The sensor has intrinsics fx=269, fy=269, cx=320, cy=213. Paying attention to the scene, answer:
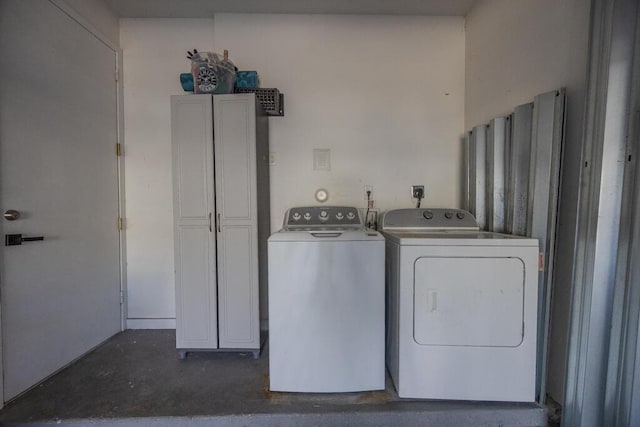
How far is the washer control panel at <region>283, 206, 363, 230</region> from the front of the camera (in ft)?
6.89

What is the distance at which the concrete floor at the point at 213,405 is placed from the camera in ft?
4.55

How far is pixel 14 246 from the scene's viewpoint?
60.5 inches

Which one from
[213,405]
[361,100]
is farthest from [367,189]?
[213,405]

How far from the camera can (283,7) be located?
2.23 meters

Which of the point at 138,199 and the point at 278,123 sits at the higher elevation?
the point at 278,123

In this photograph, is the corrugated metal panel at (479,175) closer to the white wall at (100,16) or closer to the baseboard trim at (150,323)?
the baseboard trim at (150,323)

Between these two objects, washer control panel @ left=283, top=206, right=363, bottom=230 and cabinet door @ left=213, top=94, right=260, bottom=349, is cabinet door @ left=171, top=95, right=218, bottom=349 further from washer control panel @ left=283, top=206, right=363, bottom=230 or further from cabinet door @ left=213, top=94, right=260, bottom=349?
washer control panel @ left=283, top=206, right=363, bottom=230

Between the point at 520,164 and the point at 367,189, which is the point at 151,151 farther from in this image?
the point at 520,164

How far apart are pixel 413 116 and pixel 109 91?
259 cm

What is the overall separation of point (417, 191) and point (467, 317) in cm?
123

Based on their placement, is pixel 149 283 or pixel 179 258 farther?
pixel 149 283

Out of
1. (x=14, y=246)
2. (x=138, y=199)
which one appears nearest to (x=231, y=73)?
(x=138, y=199)

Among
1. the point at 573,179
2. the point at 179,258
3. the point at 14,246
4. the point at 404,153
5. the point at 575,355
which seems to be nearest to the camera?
the point at 575,355

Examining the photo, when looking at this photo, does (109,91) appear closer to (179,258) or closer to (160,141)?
(160,141)
